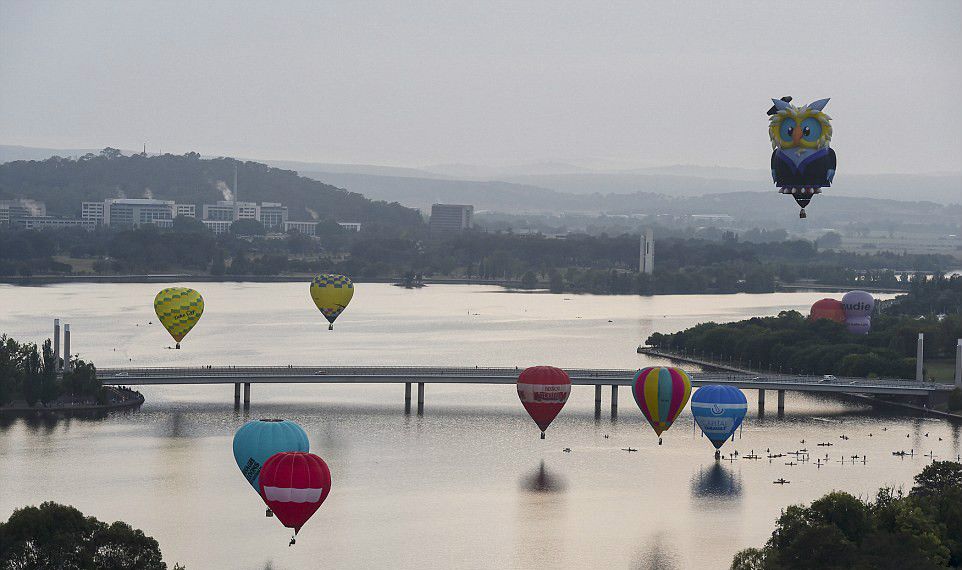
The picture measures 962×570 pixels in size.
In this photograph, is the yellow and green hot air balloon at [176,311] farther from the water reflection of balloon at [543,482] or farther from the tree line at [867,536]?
the tree line at [867,536]

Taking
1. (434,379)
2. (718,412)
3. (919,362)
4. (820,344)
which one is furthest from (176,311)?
(919,362)

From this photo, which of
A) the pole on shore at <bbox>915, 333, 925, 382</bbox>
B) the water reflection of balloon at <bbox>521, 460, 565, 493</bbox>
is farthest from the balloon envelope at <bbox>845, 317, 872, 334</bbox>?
the water reflection of balloon at <bbox>521, 460, 565, 493</bbox>

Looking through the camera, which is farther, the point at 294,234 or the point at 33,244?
the point at 294,234

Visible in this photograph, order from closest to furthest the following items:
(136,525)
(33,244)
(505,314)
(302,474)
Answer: (302,474) < (136,525) < (505,314) < (33,244)

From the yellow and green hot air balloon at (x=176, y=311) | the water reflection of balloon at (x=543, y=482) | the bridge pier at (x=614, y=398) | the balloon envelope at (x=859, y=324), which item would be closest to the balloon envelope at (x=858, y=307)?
the balloon envelope at (x=859, y=324)

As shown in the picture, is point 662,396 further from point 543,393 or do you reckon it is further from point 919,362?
point 919,362

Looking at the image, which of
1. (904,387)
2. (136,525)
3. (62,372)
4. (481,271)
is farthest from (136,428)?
(481,271)

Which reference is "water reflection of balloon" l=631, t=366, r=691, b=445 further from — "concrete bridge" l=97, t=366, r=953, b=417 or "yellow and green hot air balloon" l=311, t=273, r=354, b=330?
"yellow and green hot air balloon" l=311, t=273, r=354, b=330

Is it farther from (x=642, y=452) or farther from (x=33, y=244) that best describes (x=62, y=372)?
(x=33, y=244)
